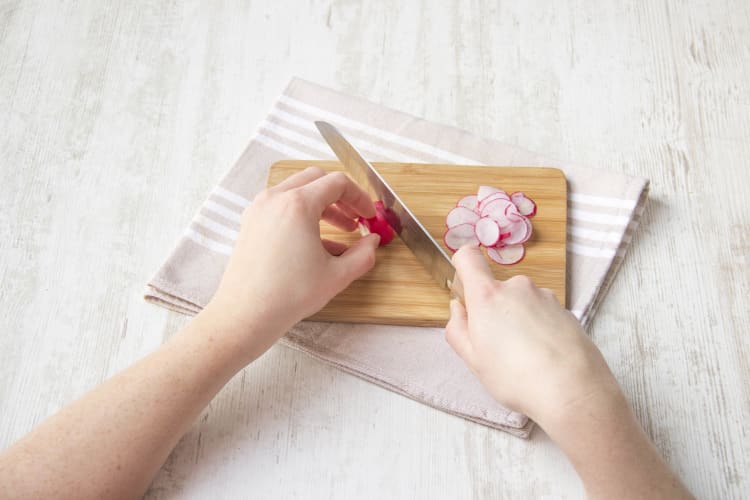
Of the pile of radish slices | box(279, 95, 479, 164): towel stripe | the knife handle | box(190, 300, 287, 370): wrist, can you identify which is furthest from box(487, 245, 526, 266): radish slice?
box(190, 300, 287, 370): wrist

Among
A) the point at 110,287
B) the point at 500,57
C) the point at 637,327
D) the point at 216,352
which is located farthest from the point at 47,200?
the point at 637,327

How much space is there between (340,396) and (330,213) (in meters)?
0.29

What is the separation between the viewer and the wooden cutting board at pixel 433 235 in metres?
1.13

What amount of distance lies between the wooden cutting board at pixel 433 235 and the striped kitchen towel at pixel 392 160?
0.03m

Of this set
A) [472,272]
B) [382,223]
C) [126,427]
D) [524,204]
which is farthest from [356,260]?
[126,427]

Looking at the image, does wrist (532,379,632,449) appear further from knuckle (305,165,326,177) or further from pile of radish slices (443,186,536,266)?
knuckle (305,165,326,177)

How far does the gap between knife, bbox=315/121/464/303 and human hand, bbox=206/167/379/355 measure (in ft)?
0.13

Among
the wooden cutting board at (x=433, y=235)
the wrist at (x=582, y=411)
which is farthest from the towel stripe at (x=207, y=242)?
the wrist at (x=582, y=411)

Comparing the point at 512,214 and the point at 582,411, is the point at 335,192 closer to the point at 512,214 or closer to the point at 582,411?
the point at 512,214

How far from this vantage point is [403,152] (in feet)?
4.33

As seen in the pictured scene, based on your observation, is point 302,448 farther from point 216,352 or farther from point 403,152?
point 403,152

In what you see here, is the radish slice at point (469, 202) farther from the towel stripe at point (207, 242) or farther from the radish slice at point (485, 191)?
the towel stripe at point (207, 242)

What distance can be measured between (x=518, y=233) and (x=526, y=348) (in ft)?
0.89

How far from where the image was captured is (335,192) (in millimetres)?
1129
